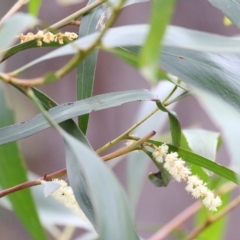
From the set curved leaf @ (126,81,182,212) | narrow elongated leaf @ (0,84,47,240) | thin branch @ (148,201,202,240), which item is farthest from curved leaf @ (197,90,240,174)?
thin branch @ (148,201,202,240)

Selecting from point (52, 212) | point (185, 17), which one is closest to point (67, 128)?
point (52, 212)

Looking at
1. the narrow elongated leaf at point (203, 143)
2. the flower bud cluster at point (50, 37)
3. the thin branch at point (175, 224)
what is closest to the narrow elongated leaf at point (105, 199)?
the flower bud cluster at point (50, 37)

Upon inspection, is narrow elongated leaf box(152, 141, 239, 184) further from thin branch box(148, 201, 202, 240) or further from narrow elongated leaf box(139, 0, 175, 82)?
thin branch box(148, 201, 202, 240)

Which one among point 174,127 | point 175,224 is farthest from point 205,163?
point 175,224

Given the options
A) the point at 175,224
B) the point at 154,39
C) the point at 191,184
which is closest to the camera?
the point at 154,39

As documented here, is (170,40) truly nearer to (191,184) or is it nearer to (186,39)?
(186,39)

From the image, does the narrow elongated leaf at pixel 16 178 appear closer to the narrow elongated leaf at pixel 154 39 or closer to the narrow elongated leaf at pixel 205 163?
the narrow elongated leaf at pixel 205 163
